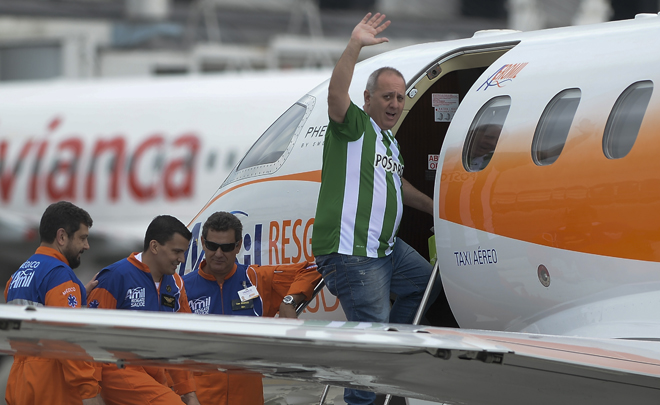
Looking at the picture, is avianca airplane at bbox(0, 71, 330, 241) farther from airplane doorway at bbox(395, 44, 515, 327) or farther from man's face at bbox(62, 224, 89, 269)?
man's face at bbox(62, 224, 89, 269)

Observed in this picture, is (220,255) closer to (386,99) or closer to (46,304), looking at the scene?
(46,304)

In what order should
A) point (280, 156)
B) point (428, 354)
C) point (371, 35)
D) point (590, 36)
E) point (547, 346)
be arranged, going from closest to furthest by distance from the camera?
point (428, 354) < point (547, 346) < point (371, 35) < point (590, 36) < point (280, 156)

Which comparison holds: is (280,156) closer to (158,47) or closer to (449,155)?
(449,155)

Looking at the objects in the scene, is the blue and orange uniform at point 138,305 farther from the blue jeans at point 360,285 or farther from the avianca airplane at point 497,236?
the avianca airplane at point 497,236

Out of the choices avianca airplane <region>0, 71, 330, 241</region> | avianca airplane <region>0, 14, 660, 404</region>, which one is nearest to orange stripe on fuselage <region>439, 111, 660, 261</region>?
avianca airplane <region>0, 14, 660, 404</region>

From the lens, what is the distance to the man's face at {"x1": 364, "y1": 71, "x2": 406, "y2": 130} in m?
5.76

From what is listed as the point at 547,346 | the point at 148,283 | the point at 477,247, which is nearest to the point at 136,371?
the point at 148,283

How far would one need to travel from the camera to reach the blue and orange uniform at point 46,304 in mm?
5445

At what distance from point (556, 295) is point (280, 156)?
2.86 metres

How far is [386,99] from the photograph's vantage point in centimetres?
578

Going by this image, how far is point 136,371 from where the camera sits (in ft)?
19.1

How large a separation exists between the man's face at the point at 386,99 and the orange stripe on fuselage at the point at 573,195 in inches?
27.8

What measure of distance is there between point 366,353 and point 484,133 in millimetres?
2513

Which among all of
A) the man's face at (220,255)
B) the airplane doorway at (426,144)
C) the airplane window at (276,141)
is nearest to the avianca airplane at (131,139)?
the airplane window at (276,141)
